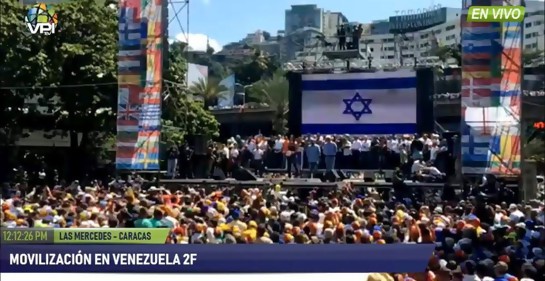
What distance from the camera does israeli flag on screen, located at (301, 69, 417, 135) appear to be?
23.1 feet

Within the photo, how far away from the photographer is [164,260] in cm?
632

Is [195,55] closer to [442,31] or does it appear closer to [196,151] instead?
[196,151]

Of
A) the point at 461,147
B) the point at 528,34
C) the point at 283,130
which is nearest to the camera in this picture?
the point at 528,34

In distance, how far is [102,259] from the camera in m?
6.43

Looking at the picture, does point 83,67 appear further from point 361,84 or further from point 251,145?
point 361,84

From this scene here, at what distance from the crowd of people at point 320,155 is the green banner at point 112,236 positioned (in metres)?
0.95

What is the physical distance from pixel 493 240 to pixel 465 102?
3.52 ft

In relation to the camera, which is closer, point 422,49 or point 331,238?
point 331,238

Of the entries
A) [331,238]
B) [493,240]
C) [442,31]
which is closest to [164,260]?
[331,238]

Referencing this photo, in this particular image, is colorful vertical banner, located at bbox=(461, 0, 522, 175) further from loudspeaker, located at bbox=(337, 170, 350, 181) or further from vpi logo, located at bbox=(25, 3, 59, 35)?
vpi logo, located at bbox=(25, 3, 59, 35)

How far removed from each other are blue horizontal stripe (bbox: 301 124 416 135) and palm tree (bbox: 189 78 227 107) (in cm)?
75

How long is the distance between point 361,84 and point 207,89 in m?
1.24

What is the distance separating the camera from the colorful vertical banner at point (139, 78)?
7.23 metres

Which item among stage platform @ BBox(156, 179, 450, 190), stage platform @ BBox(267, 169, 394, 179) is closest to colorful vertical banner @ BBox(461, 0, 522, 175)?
stage platform @ BBox(156, 179, 450, 190)
